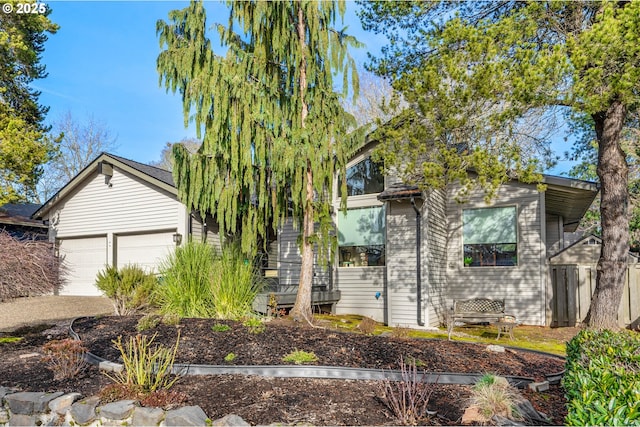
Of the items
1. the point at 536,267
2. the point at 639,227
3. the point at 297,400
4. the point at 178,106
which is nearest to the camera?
the point at 297,400

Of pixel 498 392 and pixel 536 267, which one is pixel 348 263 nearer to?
pixel 536 267

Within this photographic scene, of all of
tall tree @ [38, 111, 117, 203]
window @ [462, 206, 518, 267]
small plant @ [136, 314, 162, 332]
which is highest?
tall tree @ [38, 111, 117, 203]

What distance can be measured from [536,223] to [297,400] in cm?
828

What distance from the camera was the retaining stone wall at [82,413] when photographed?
2.95 meters

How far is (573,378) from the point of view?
2.67 meters

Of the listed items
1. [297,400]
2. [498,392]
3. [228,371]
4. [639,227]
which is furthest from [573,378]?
[639,227]

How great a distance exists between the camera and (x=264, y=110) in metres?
7.61

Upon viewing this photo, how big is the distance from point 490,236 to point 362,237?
10.2 ft

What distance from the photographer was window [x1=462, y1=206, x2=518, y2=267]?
32.4ft

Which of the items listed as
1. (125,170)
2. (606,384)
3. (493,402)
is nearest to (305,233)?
(493,402)

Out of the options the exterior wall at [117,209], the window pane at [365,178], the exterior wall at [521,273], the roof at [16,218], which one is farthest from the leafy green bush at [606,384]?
the roof at [16,218]

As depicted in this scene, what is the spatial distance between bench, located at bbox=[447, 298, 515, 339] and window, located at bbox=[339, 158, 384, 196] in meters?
3.45

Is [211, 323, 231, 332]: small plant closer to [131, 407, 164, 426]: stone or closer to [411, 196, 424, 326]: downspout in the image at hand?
[131, 407, 164, 426]: stone

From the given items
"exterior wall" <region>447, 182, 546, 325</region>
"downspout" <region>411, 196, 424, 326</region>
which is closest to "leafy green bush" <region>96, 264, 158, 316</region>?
"downspout" <region>411, 196, 424, 326</region>
